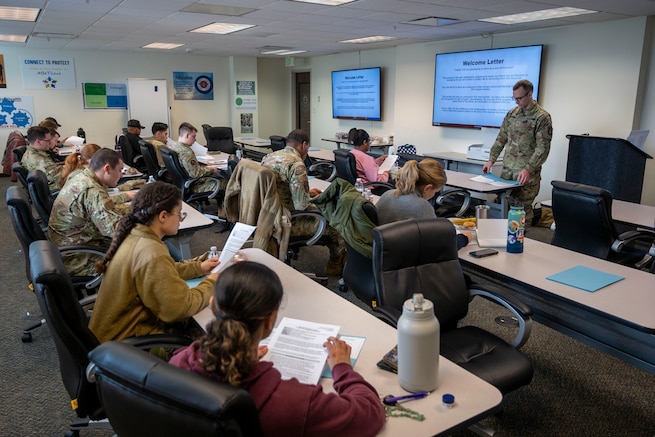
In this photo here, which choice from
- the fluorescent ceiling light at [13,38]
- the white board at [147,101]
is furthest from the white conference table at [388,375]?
the white board at [147,101]

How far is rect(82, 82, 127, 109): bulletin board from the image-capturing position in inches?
403

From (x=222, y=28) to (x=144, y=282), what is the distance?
5.95 meters

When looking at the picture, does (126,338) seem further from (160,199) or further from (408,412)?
(408,412)

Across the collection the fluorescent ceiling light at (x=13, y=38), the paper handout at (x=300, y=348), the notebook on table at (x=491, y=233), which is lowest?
the paper handout at (x=300, y=348)

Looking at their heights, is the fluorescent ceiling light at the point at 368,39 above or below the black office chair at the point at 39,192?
above

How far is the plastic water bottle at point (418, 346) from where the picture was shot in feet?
4.49

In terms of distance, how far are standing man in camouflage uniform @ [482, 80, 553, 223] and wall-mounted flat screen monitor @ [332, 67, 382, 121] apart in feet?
14.6

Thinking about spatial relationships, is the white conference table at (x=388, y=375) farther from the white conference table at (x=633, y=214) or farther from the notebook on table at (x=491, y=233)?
the white conference table at (x=633, y=214)

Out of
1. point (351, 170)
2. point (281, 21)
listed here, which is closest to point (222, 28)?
point (281, 21)

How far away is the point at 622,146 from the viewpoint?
16.4 feet

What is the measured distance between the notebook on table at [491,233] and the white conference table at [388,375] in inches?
43.7

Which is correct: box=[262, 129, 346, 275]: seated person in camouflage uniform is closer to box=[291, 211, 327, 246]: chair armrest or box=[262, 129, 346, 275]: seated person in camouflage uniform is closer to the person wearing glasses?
box=[291, 211, 327, 246]: chair armrest

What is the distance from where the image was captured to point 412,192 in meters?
3.00

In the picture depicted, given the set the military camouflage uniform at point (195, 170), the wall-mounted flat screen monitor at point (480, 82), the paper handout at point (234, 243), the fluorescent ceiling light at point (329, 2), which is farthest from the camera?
the wall-mounted flat screen monitor at point (480, 82)
